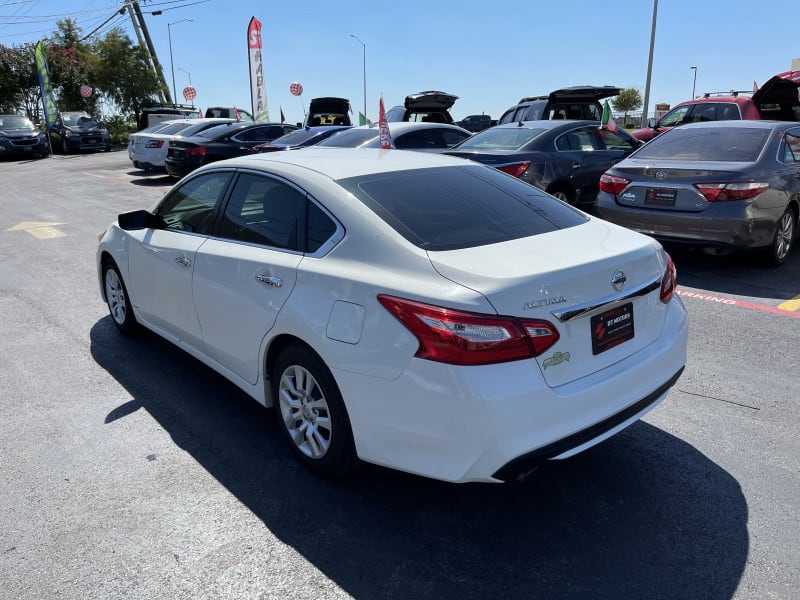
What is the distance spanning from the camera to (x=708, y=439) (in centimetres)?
360

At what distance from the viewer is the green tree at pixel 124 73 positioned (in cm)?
3956

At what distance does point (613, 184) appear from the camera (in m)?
7.36

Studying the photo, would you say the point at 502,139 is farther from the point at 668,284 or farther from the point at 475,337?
the point at 475,337

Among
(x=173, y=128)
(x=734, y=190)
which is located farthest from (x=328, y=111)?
(x=734, y=190)

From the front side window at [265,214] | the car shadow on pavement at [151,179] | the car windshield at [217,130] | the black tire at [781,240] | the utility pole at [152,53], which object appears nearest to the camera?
the front side window at [265,214]

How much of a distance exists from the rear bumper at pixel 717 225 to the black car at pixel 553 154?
1.97 meters

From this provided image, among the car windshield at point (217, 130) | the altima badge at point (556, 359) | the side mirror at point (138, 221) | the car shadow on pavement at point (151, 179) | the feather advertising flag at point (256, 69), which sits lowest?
the car shadow on pavement at point (151, 179)

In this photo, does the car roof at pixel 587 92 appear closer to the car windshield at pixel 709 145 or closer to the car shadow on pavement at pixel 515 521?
the car windshield at pixel 709 145

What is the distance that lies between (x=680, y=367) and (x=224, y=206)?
2.70 m

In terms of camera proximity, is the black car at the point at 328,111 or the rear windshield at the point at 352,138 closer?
the rear windshield at the point at 352,138

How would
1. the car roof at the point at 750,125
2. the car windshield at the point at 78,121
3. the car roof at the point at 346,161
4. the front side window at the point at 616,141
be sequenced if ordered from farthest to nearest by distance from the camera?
the car windshield at the point at 78,121 → the front side window at the point at 616,141 → the car roof at the point at 750,125 → the car roof at the point at 346,161

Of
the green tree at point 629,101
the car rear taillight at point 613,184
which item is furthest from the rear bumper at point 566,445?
the green tree at point 629,101

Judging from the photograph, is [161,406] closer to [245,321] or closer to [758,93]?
[245,321]

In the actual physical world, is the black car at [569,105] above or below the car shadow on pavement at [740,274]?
above
